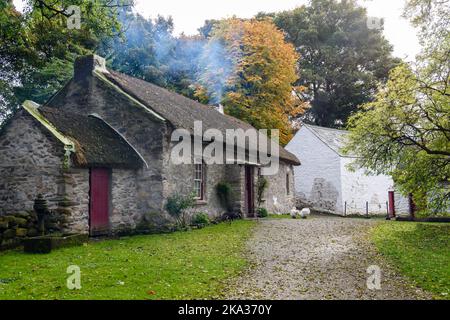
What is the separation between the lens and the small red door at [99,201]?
43.5 feet

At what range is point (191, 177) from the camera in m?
16.2

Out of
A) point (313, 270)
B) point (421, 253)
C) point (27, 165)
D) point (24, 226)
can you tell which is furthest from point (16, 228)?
point (421, 253)

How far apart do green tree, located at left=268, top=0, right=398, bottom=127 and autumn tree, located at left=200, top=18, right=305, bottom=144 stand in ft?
29.9

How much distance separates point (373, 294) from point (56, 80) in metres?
Result: 22.1

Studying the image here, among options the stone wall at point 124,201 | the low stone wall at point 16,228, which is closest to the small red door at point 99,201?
the stone wall at point 124,201

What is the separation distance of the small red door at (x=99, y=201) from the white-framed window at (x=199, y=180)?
13.5 ft

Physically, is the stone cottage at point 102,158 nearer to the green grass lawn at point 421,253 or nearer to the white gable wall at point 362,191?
the green grass lawn at point 421,253

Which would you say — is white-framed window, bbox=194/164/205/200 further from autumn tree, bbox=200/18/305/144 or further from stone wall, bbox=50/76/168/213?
autumn tree, bbox=200/18/305/144

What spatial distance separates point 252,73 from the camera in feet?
94.2

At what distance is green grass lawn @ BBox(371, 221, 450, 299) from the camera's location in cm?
768

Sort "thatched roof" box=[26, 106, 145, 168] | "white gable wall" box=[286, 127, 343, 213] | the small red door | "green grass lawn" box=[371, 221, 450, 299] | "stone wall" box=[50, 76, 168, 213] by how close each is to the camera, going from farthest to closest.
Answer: "white gable wall" box=[286, 127, 343, 213]
"stone wall" box=[50, 76, 168, 213]
the small red door
"thatched roof" box=[26, 106, 145, 168]
"green grass lawn" box=[371, 221, 450, 299]

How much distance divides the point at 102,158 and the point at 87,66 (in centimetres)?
502

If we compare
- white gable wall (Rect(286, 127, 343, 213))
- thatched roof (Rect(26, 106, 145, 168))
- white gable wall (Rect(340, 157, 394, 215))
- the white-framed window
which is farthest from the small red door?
white gable wall (Rect(286, 127, 343, 213))

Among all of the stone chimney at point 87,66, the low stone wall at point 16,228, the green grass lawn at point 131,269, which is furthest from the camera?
the stone chimney at point 87,66
